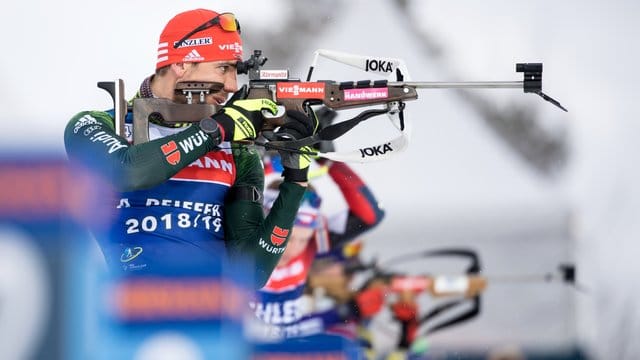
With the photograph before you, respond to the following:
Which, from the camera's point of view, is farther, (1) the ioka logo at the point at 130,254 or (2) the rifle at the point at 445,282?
(2) the rifle at the point at 445,282

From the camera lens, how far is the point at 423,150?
9836 millimetres

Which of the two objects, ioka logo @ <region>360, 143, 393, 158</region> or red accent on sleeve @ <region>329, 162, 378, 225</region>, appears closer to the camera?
ioka logo @ <region>360, 143, 393, 158</region>

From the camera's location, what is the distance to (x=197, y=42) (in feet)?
13.3

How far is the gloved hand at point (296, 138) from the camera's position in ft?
12.8

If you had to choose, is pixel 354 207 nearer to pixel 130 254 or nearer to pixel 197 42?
pixel 197 42

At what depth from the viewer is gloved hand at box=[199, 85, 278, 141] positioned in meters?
3.74

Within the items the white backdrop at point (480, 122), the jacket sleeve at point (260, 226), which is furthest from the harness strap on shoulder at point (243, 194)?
the white backdrop at point (480, 122)

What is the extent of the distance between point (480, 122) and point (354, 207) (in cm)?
327

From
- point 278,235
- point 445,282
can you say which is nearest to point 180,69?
point 278,235

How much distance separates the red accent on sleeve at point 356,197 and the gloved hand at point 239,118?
3264 millimetres

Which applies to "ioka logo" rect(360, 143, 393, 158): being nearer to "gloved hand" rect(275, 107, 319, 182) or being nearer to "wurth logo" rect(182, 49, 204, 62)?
"gloved hand" rect(275, 107, 319, 182)

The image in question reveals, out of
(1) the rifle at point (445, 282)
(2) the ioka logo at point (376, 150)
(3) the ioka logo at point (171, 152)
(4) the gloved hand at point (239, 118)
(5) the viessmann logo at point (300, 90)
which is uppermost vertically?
(5) the viessmann logo at point (300, 90)

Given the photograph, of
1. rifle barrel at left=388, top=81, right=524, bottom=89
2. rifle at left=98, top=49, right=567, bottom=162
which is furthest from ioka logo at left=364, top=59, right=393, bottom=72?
rifle barrel at left=388, top=81, right=524, bottom=89

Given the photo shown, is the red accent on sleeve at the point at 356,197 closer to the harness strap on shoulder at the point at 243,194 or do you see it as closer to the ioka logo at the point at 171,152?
the harness strap on shoulder at the point at 243,194
